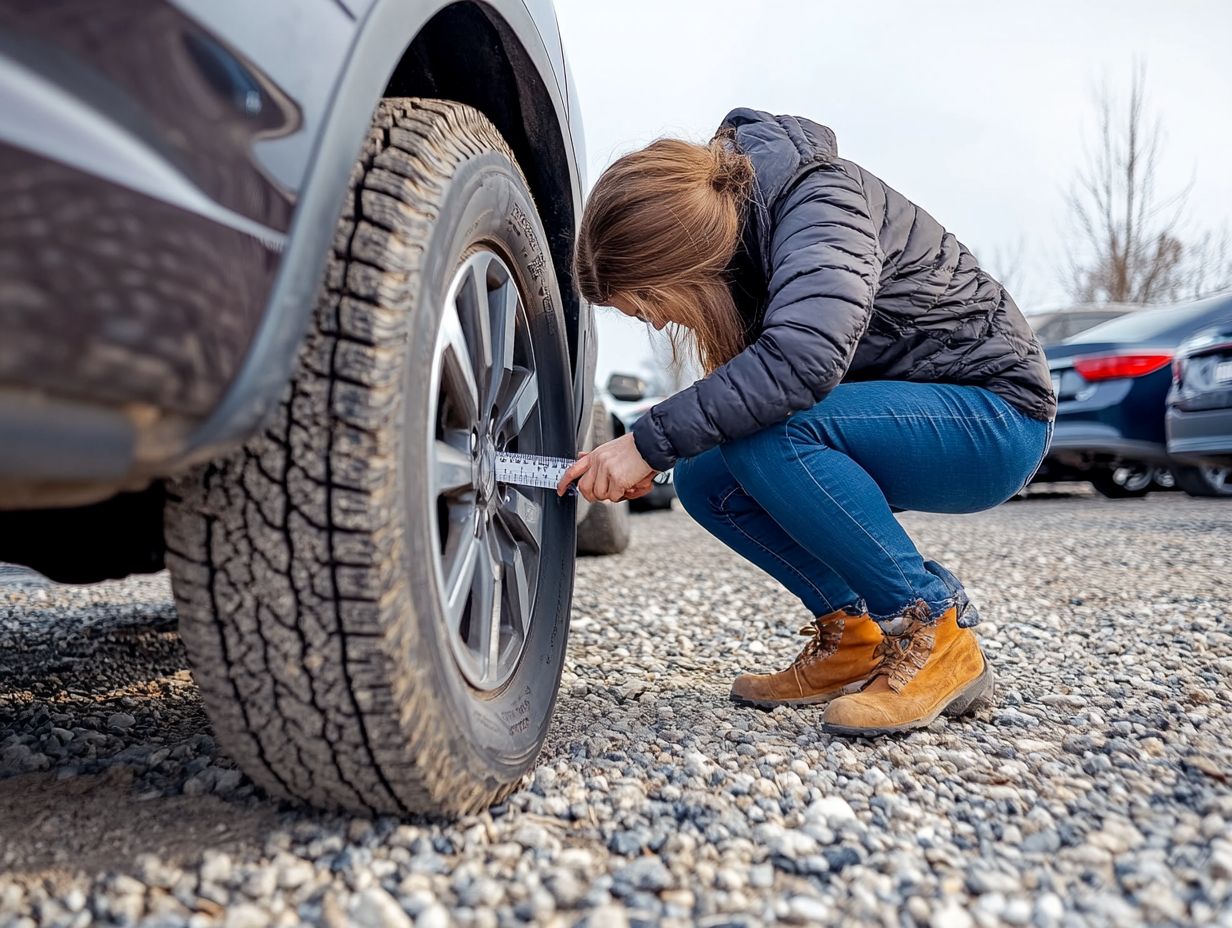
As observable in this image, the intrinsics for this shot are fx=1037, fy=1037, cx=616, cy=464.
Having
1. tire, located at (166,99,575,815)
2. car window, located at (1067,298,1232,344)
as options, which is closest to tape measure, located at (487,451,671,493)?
tire, located at (166,99,575,815)

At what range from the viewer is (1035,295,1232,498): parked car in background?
253 inches

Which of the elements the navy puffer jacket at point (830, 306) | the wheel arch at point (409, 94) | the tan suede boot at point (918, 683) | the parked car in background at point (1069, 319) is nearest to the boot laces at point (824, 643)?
the tan suede boot at point (918, 683)

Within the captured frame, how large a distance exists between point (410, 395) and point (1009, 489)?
1360 mm

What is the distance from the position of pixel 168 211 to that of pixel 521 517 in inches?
36.6

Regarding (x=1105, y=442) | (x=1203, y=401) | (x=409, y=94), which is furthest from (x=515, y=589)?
(x=1105, y=442)

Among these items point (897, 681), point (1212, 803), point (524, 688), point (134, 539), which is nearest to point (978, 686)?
point (897, 681)

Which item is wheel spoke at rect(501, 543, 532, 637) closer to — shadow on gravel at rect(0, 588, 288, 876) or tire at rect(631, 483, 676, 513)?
shadow on gravel at rect(0, 588, 288, 876)

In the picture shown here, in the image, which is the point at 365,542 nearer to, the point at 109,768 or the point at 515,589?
the point at 515,589

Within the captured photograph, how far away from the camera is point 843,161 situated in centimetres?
189

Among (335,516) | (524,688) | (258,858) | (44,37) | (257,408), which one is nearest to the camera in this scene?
(44,37)

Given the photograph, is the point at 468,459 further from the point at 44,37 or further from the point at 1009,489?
the point at 1009,489

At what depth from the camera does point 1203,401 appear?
528cm

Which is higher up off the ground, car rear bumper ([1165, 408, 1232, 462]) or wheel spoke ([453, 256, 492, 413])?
wheel spoke ([453, 256, 492, 413])

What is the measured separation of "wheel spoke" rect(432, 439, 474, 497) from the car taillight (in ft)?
19.9
